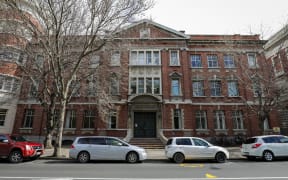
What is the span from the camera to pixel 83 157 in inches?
414

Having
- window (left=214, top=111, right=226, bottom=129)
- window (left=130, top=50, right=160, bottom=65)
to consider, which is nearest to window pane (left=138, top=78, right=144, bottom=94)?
window (left=130, top=50, right=160, bottom=65)

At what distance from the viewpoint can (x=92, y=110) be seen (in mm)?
20484

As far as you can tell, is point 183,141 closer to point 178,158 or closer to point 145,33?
point 178,158

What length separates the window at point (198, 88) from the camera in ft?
70.8

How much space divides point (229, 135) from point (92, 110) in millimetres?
16156

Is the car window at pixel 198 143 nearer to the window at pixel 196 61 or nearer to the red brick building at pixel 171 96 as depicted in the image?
the red brick building at pixel 171 96

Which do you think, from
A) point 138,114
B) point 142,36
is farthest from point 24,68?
point 142,36

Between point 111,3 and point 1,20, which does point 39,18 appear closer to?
point 1,20

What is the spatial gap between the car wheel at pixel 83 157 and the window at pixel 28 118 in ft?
43.8

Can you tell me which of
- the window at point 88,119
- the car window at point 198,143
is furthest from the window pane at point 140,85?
the car window at point 198,143

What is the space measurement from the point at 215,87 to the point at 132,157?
1554 centimetres

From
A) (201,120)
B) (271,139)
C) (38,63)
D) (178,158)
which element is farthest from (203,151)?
(38,63)

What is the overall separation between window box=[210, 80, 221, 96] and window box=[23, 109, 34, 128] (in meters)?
21.9

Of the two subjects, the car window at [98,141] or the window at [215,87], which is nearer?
the car window at [98,141]
